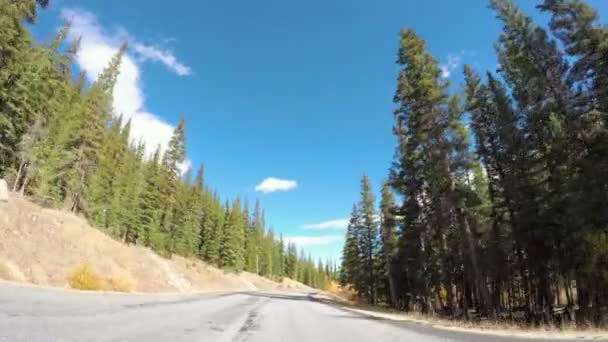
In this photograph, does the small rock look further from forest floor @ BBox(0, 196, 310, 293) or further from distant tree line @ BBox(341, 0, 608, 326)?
distant tree line @ BBox(341, 0, 608, 326)

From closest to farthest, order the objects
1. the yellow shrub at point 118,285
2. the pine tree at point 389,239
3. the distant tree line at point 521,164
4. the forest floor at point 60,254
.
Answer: the distant tree line at point 521,164, the forest floor at point 60,254, the yellow shrub at point 118,285, the pine tree at point 389,239

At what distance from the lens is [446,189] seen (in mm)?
21297

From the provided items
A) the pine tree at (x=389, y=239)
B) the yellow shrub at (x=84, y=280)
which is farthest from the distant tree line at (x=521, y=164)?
the yellow shrub at (x=84, y=280)

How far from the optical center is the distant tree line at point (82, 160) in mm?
27422

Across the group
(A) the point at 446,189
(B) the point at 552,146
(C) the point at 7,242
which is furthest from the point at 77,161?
(B) the point at 552,146

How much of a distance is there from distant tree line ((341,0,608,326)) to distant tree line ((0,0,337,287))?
85.0 feet

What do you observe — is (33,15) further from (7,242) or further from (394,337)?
(394,337)

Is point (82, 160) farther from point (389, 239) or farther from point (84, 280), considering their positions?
point (389, 239)

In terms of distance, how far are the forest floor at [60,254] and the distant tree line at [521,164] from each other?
23876 millimetres

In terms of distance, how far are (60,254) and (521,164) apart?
33.1 m

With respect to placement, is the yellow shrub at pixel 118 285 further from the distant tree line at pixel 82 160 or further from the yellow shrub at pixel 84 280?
the distant tree line at pixel 82 160

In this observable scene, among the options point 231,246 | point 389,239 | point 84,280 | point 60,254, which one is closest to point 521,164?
point 389,239

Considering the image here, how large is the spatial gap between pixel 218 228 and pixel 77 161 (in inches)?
1542

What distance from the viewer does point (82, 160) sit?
132ft
